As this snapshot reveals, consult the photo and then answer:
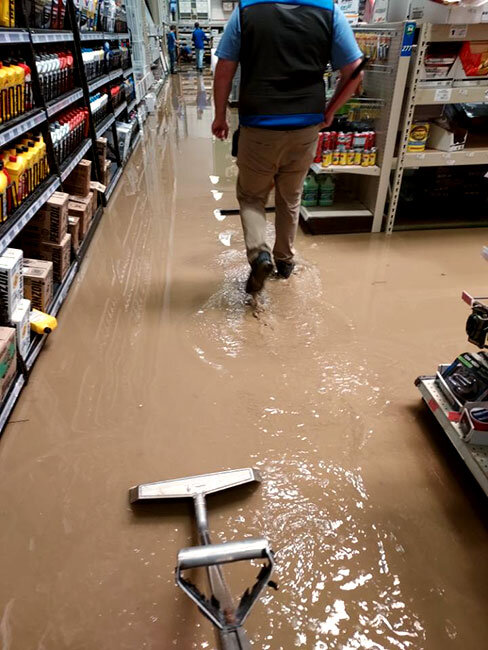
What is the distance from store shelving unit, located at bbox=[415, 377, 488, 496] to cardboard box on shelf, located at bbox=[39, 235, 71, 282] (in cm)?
206

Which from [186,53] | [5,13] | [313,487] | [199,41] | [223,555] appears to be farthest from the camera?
[186,53]

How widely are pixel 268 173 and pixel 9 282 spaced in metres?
1.44

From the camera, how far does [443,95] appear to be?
124 inches

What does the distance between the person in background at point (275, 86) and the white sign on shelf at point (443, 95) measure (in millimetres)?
1094

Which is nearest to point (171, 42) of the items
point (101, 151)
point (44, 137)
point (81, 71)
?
point (101, 151)

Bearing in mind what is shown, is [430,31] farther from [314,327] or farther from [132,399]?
[132,399]

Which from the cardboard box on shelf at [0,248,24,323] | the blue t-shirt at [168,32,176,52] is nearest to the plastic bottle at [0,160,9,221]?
the cardboard box on shelf at [0,248,24,323]

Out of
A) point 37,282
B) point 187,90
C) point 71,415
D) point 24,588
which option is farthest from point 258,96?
point 187,90

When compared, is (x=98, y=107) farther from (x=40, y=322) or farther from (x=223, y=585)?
(x=223, y=585)

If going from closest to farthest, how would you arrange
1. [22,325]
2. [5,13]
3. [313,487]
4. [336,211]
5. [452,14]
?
[313,487]
[22,325]
[5,13]
[452,14]
[336,211]

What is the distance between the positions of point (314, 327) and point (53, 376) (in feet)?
4.38

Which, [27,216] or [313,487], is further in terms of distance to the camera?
[27,216]

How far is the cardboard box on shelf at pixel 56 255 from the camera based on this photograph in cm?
268

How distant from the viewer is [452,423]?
5.53ft
